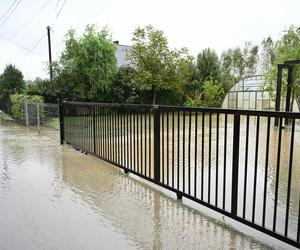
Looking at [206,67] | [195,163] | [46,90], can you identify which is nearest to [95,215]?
[195,163]

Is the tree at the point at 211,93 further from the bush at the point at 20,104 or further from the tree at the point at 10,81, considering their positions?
the bush at the point at 20,104

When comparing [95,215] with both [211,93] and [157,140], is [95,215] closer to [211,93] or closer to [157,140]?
[157,140]

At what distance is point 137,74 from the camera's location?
19.0 m

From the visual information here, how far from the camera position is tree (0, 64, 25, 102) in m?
18.5

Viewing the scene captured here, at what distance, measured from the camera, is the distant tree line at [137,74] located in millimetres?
16000

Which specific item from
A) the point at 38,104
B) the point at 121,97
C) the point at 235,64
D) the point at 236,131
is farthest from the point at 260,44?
the point at 236,131

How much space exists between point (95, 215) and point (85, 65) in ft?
45.3

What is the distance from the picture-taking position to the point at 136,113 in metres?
4.59

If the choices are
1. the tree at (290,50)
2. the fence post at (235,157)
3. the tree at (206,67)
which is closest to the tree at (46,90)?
the tree at (290,50)

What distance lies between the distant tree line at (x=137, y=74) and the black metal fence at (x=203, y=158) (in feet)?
30.1

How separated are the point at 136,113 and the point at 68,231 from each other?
7.07 ft

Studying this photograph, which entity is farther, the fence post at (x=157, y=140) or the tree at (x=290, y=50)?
the tree at (x=290, y=50)

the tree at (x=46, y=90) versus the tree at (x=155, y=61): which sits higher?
the tree at (x=155, y=61)

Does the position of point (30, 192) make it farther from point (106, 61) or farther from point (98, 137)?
point (106, 61)
